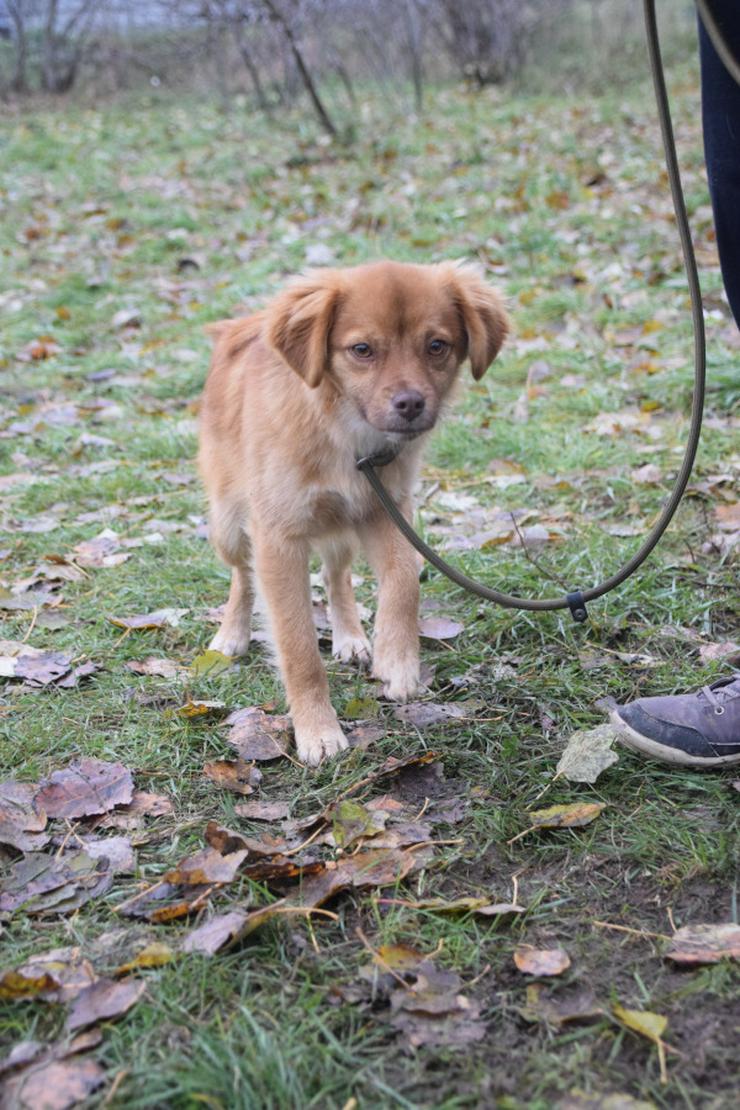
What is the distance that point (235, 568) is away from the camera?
357 cm

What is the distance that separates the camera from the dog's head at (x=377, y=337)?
9.09 ft

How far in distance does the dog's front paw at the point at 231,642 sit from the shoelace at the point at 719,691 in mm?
1476

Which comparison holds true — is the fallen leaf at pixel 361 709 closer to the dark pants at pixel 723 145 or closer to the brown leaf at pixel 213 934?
the brown leaf at pixel 213 934

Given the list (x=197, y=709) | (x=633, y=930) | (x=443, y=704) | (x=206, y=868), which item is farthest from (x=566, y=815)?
(x=197, y=709)

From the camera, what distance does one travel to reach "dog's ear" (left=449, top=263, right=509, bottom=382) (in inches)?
119

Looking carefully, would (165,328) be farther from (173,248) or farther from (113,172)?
(113,172)

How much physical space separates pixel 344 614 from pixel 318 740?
2.72 feet

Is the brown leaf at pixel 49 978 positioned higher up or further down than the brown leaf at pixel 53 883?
higher up

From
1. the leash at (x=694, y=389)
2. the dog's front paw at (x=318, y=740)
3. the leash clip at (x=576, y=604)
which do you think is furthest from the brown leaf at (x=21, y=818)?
the leash clip at (x=576, y=604)

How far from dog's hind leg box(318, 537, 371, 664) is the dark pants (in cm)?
147

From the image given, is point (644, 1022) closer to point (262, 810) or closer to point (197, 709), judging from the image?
point (262, 810)

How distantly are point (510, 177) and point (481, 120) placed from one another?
9.82 ft

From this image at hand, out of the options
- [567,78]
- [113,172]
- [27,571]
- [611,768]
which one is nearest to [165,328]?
[27,571]

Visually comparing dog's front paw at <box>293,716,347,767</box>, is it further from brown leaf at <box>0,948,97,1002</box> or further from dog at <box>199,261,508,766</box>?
brown leaf at <box>0,948,97,1002</box>
